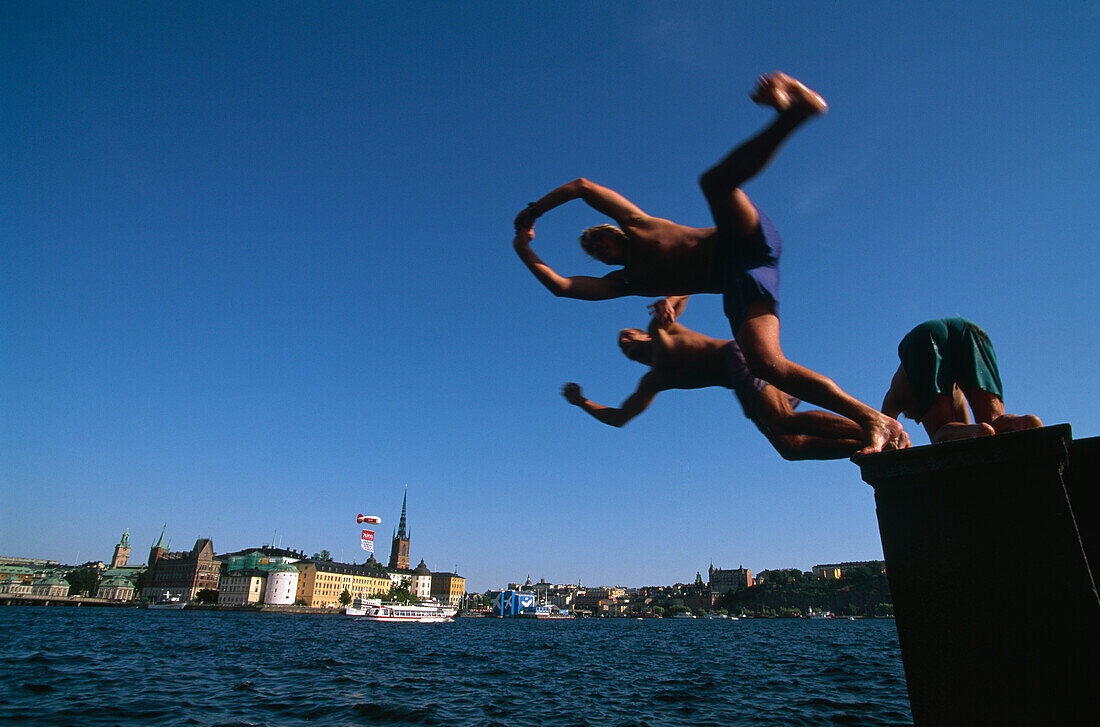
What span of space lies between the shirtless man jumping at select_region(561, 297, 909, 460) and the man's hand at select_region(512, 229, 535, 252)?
2.60 feet

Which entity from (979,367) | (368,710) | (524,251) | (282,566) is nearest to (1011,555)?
(979,367)

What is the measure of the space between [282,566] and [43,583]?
6967 centimetres

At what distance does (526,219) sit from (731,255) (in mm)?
1174

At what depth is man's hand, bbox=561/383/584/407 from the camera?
3.91 meters

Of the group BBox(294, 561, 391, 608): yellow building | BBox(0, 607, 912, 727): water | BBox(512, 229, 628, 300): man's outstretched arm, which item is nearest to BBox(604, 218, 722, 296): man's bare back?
BBox(512, 229, 628, 300): man's outstretched arm

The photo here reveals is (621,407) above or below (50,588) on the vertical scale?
above

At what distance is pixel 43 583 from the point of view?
150875 millimetres

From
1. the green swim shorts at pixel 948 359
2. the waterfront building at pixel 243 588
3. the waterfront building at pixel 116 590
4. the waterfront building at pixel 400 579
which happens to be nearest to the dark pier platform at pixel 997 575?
the green swim shorts at pixel 948 359

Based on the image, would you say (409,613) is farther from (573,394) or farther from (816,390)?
(816,390)

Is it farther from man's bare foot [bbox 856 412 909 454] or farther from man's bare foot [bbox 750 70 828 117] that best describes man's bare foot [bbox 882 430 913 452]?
man's bare foot [bbox 750 70 828 117]

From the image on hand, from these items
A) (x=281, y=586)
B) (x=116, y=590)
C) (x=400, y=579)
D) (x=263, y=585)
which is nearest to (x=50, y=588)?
(x=116, y=590)

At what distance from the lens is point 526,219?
3.29m

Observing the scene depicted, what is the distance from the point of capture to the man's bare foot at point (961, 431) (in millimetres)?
2266

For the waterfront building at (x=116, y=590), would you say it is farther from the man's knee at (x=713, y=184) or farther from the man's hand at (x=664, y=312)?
the man's knee at (x=713, y=184)
